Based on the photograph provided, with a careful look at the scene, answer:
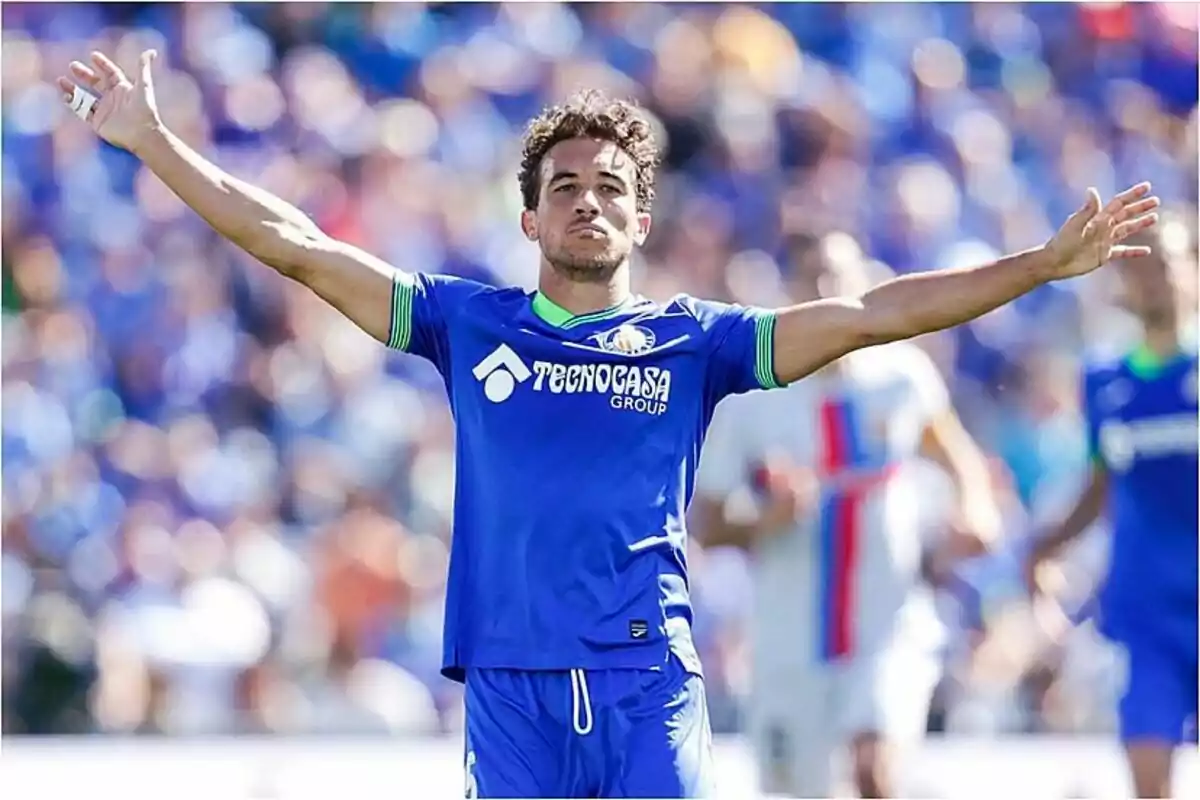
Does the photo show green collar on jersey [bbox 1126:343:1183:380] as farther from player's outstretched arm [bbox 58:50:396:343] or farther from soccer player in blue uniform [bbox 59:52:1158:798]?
player's outstretched arm [bbox 58:50:396:343]

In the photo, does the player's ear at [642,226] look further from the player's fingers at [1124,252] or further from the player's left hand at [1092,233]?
the player's fingers at [1124,252]

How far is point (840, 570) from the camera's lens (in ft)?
29.5

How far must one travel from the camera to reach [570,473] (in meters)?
5.55

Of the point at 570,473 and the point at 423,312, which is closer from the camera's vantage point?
the point at 570,473

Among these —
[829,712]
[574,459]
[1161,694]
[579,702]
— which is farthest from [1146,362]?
[579,702]

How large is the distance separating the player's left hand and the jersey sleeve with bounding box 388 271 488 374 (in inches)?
57.2

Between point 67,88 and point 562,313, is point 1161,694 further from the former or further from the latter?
point 67,88

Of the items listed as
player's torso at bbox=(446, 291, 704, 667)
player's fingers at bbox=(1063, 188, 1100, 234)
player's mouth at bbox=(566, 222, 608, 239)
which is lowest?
player's torso at bbox=(446, 291, 704, 667)

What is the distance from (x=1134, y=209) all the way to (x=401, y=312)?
1.84 m

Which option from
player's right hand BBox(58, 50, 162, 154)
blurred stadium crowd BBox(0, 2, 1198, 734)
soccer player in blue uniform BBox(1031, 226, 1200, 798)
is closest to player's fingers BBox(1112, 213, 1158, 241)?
player's right hand BBox(58, 50, 162, 154)

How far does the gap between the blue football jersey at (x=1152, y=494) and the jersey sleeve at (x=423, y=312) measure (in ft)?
12.3

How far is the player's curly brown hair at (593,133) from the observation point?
5.84 m

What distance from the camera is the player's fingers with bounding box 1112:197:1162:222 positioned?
5.66m

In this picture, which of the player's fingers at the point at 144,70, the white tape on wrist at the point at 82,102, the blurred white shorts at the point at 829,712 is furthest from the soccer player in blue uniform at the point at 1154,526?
the white tape on wrist at the point at 82,102
